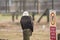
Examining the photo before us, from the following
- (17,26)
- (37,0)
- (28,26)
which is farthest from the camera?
(37,0)

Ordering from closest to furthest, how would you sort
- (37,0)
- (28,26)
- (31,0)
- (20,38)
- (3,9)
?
1. (28,26)
2. (20,38)
3. (37,0)
4. (3,9)
5. (31,0)

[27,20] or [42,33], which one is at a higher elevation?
[27,20]

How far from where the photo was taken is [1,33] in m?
14.8

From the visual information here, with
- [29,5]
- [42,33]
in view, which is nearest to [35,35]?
[42,33]

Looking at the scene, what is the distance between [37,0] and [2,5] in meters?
5.84

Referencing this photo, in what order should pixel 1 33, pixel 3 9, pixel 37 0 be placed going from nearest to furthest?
pixel 1 33 → pixel 37 0 → pixel 3 9

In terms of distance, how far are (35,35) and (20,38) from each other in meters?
1.11

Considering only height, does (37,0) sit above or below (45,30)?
above

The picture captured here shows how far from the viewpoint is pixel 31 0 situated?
32.7 meters

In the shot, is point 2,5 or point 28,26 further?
point 2,5

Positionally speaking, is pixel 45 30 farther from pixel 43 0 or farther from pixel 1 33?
pixel 43 0


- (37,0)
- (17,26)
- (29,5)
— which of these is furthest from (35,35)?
(29,5)

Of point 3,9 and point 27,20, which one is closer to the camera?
point 27,20

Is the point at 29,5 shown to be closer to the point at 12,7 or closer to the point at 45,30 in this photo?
the point at 12,7
